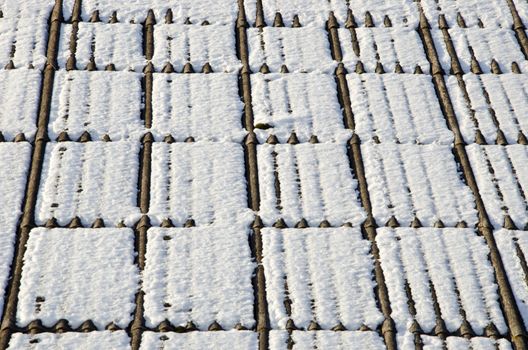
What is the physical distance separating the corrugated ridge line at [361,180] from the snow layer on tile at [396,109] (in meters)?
0.06

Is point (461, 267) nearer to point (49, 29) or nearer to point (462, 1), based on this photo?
point (462, 1)

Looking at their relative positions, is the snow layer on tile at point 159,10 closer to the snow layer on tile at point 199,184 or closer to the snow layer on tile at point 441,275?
the snow layer on tile at point 199,184

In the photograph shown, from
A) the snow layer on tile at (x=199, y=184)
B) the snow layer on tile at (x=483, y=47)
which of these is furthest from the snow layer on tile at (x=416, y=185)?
Answer: the snow layer on tile at (x=483, y=47)

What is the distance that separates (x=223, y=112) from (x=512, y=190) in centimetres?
216

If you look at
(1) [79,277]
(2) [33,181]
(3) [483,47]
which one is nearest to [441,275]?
(1) [79,277]

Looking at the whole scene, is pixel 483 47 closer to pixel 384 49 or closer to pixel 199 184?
pixel 384 49

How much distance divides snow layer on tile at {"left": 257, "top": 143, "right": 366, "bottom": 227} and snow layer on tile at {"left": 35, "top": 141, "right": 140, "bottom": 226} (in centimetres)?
91

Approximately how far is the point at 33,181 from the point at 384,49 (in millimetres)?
3070

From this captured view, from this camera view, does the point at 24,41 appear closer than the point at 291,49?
Yes

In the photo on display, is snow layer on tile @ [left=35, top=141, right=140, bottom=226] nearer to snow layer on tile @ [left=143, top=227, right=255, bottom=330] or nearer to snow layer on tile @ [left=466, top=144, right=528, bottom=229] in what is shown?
snow layer on tile @ [left=143, top=227, right=255, bottom=330]

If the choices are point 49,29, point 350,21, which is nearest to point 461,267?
point 350,21

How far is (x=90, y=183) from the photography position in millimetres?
6262

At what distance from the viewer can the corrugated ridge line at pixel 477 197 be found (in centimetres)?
556

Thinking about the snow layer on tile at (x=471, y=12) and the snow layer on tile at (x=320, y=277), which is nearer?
the snow layer on tile at (x=320, y=277)
